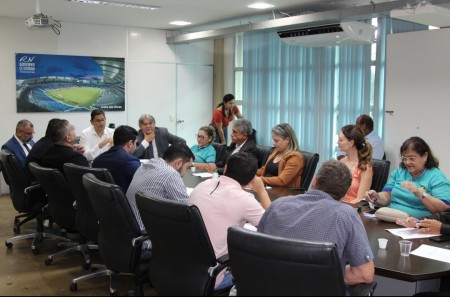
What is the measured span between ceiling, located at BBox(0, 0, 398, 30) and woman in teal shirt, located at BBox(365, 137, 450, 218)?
297 centimetres

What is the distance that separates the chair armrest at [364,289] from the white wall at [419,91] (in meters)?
3.79

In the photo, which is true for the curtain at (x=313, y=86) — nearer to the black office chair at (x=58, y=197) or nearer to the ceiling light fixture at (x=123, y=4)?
the ceiling light fixture at (x=123, y=4)

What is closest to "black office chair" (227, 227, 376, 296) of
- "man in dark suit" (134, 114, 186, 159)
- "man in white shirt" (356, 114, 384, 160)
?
"man in dark suit" (134, 114, 186, 159)

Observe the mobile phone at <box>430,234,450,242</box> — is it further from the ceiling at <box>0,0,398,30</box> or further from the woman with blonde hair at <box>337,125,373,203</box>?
the ceiling at <box>0,0,398,30</box>

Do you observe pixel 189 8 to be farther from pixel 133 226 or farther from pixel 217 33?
pixel 133 226

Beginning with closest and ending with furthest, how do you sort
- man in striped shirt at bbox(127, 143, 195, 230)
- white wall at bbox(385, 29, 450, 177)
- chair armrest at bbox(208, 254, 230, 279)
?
1. chair armrest at bbox(208, 254, 230, 279)
2. man in striped shirt at bbox(127, 143, 195, 230)
3. white wall at bbox(385, 29, 450, 177)

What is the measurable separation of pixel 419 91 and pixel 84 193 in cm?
401

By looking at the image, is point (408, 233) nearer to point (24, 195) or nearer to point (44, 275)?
point (44, 275)

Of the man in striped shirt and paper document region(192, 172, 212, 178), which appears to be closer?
the man in striped shirt

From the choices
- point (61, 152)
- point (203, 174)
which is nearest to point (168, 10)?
point (203, 174)

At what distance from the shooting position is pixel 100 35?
841cm

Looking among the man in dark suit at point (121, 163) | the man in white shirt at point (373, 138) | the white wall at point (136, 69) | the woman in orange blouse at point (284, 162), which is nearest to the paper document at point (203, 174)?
the woman in orange blouse at point (284, 162)

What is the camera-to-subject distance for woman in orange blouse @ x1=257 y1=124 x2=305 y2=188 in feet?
15.2

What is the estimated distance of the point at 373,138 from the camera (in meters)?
5.87
